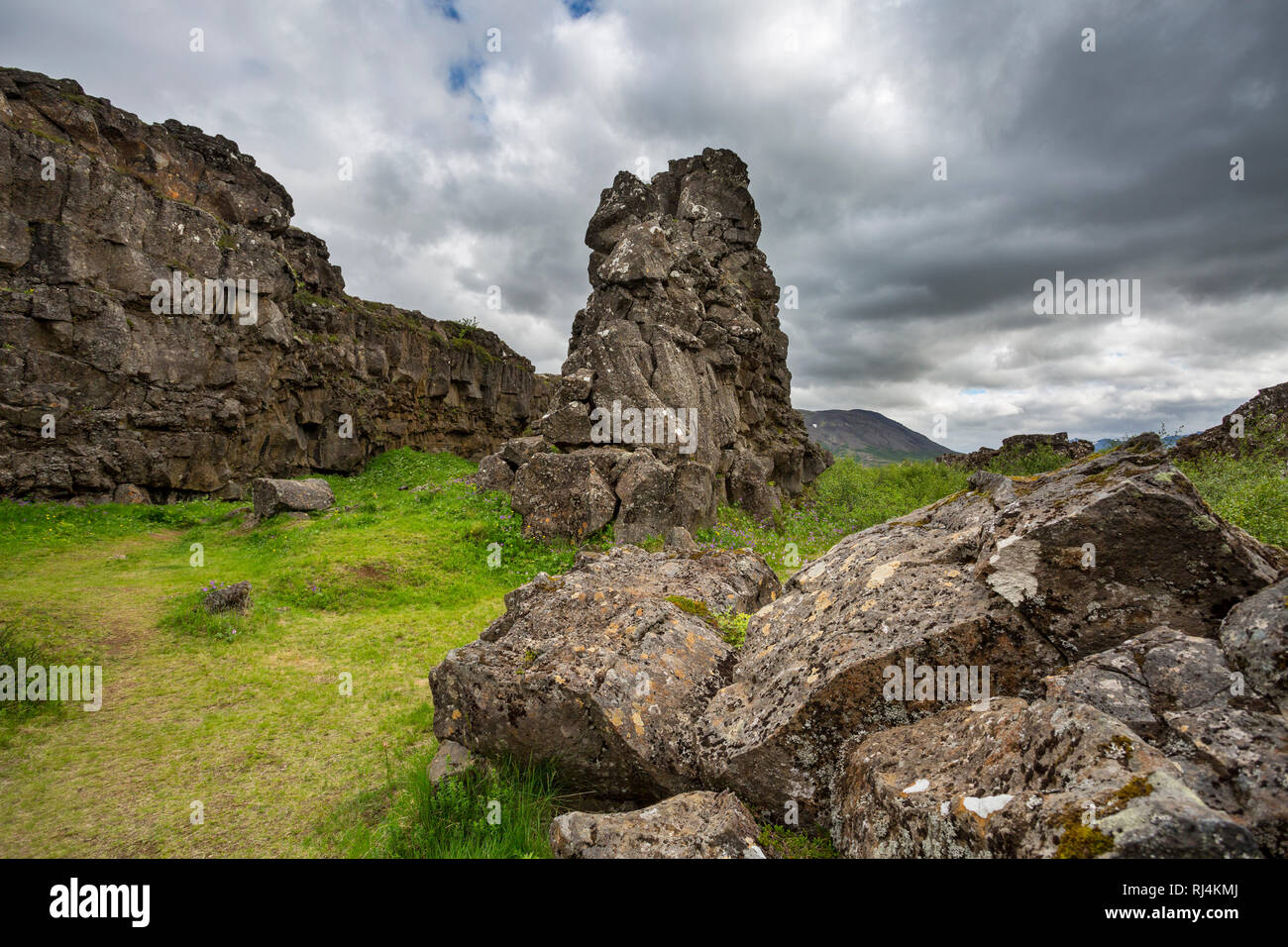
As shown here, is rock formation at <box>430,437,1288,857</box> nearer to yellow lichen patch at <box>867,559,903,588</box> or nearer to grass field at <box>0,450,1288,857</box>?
yellow lichen patch at <box>867,559,903,588</box>

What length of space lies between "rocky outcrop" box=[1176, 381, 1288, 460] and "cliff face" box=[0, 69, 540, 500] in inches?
1767

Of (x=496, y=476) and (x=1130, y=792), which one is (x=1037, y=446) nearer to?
(x=496, y=476)

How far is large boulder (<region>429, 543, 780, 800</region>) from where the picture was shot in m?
6.07

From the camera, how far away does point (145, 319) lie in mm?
26516

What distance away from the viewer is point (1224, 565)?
4.43m

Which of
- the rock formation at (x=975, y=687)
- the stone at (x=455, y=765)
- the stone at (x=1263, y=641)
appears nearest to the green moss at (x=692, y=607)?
the rock formation at (x=975, y=687)

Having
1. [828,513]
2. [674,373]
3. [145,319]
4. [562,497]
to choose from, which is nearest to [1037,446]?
[828,513]

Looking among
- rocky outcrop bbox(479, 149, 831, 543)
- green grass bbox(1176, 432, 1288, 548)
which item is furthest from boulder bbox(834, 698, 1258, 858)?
rocky outcrop bbox(479, 149, 831, 543)

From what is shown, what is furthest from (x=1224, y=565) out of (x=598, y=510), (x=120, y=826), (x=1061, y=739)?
(x=598, y=510)

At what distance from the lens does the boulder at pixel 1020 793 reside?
2945 mm
